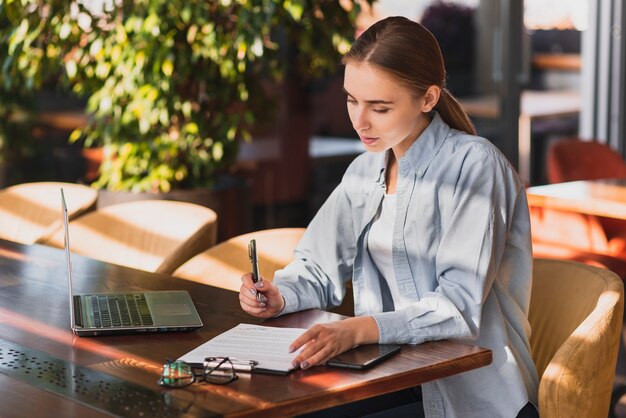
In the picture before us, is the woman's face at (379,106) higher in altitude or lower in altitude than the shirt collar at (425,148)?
higher

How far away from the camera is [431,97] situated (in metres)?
2.46

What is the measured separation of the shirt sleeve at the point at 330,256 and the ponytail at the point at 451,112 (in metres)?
0.31

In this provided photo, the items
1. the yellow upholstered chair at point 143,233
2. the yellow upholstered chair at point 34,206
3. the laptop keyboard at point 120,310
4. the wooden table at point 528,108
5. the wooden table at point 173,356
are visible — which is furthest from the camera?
the wooden table at point 528,108

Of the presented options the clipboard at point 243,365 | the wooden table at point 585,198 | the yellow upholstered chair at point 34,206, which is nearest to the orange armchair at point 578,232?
the wooden table at point 585,198

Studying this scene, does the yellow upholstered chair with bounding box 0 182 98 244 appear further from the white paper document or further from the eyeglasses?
the eyeglasses

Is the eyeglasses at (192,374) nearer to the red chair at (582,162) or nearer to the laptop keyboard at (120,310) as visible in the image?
the laptop keyboard at (120,310)

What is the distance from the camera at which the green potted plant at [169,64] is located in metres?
4.63

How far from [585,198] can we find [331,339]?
2403 millimetres

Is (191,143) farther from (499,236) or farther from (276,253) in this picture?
(499,236)

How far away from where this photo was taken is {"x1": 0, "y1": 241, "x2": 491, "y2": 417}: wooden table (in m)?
1.89

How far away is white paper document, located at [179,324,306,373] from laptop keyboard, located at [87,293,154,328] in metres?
0.21

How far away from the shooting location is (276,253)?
3271mm

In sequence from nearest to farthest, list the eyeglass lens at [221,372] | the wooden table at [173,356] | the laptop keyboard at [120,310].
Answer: the wooden table at [173,356]
the eyeglass lens at [221,372]
the laptop keyboard at [120,310]

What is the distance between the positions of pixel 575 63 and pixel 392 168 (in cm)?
587
